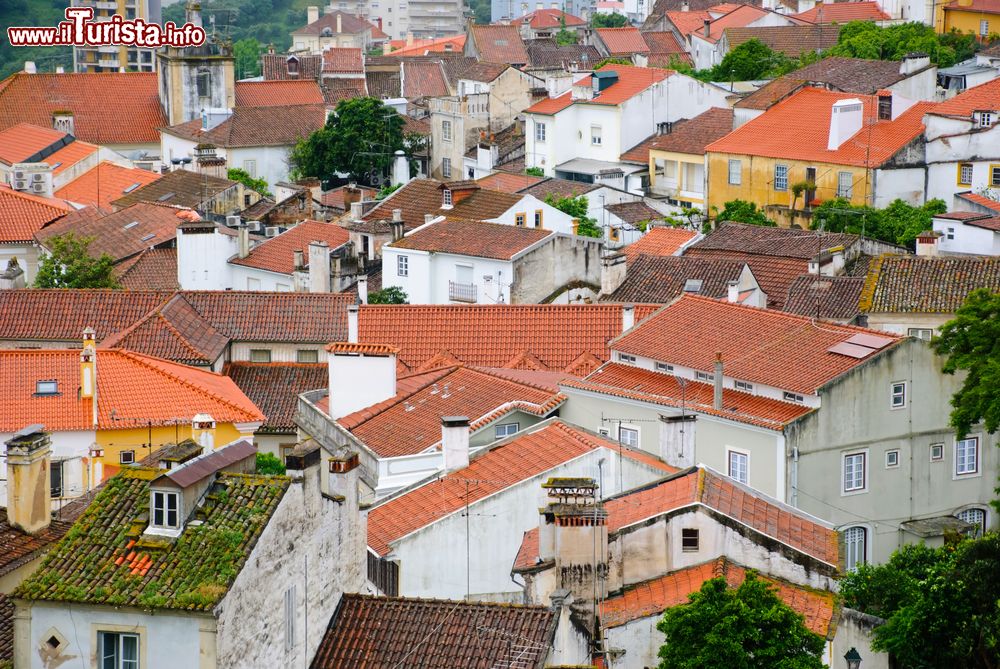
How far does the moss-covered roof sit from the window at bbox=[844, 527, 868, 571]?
18124mm

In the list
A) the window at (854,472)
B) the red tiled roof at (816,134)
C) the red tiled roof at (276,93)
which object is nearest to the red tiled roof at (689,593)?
the window at (854,472)

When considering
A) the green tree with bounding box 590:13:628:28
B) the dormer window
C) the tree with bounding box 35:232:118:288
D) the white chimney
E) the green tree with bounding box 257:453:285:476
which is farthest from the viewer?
the green tree with bounding box 590:13:628:28

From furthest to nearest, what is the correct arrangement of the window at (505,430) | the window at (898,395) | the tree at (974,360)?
the window at (898,395) → the tree at (974,360) → the window at (505,430)

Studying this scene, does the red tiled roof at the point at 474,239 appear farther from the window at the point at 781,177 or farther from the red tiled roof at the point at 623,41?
the red tiled roof at the point at 623,41

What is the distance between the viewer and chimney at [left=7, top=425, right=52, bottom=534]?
1040 inches

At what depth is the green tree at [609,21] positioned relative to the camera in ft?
545

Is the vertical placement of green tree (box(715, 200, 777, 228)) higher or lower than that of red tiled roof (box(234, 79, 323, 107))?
higher

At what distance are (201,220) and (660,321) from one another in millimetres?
28562

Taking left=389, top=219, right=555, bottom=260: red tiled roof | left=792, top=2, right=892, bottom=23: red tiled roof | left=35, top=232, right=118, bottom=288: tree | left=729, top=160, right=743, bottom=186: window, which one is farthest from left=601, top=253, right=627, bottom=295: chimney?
left=792, top=2, right=892, bottom=23: red tiled roof

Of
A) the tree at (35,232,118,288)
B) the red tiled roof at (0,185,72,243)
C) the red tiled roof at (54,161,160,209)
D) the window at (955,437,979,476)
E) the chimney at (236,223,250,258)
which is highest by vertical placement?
the window at (955,437,979,476)

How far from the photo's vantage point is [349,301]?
55.0 m

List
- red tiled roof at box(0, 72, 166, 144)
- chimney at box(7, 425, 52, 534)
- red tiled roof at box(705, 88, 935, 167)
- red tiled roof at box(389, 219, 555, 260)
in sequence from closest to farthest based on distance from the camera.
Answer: chimney at box(7, 425, 52, 534) < red tiled roof at box(389, 219, 555, 260) < red tiled roof at box(705, 88, 935, 167) < red tiled roof at box(0, 72, 166, 144)

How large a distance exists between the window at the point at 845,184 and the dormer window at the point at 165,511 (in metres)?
50.5

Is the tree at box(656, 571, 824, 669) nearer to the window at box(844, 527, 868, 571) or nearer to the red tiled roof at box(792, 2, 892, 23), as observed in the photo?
the window at box(844, 527, 868, 571)
